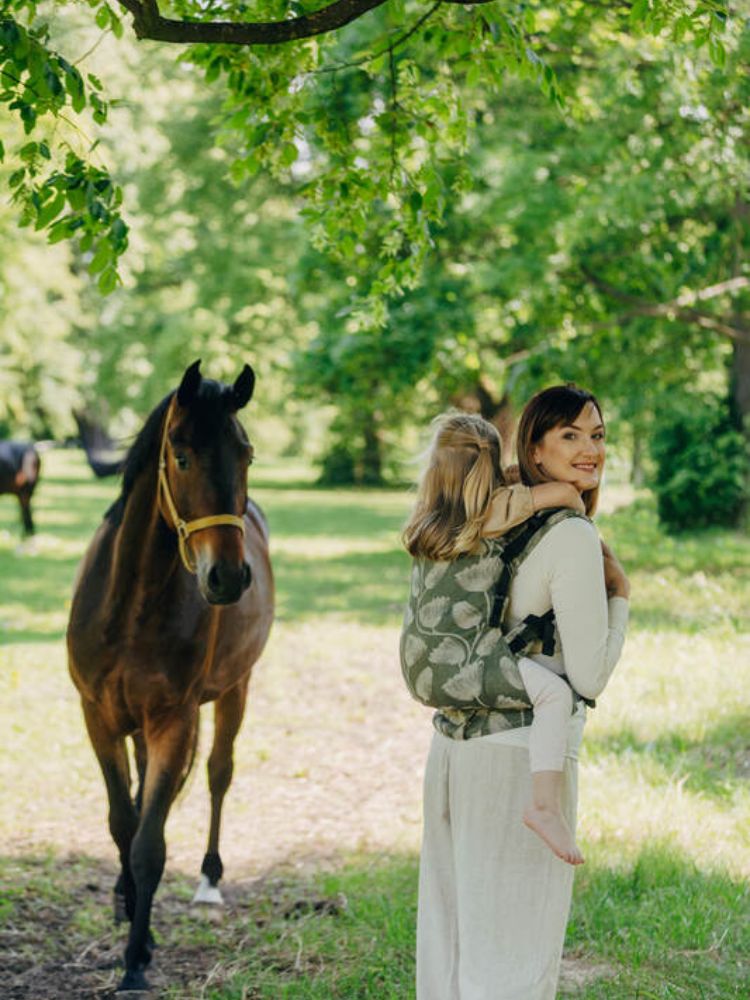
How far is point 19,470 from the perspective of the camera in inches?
685

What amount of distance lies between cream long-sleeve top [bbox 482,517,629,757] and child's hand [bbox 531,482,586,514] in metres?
0.08

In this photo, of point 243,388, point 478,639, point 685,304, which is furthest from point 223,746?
point 685,304

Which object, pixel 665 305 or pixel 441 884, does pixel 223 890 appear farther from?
pixel 665 305

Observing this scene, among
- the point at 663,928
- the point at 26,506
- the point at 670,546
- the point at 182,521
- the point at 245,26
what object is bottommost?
the point at 663,928

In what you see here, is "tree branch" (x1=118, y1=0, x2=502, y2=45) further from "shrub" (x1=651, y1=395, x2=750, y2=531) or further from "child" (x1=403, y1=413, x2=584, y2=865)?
"shrub" (x1=651, y1=395, x2=750, y2=531)

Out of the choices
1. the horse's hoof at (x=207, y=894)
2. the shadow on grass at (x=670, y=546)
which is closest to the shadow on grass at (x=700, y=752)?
the horse's hoof at (x=207, y=894)

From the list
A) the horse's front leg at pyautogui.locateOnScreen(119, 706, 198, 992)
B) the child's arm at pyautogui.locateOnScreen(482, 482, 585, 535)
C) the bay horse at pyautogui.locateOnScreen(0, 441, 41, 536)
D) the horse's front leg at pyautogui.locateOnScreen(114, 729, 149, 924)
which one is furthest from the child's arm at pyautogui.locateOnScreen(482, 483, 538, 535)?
the bay horse at pyautogui.locateOnScreen(0, 441, 41, 536)

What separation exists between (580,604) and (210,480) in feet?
5.74

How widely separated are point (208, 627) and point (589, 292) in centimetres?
1116

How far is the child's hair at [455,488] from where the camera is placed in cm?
287

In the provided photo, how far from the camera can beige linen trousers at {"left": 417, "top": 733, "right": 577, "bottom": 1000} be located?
9.27ft

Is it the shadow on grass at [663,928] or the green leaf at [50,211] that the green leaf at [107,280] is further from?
the shadow on grass at [663,928]

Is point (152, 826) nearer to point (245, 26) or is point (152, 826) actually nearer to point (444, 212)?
point (245, 26)

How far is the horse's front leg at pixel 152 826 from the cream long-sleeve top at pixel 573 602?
1.99 meters
